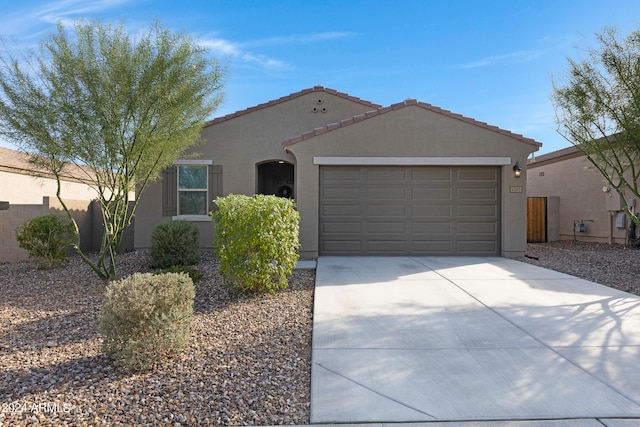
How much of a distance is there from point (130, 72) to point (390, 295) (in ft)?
18.9

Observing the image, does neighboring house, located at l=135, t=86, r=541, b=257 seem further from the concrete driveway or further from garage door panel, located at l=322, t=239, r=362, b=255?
the concrete driveway

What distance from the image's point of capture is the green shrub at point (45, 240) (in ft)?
29.7

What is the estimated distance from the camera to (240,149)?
36.9 feet

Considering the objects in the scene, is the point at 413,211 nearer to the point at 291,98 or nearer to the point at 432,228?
the point at 432,228

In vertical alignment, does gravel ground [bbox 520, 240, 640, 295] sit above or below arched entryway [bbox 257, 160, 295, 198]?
below

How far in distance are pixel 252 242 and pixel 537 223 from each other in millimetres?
13594

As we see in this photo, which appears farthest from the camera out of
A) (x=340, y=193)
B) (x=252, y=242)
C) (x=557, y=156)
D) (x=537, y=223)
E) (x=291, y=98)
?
(x=557, y=156)

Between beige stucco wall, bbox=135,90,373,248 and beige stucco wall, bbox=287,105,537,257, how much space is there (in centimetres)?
150

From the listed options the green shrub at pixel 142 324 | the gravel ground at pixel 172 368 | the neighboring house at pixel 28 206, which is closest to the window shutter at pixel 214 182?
the neighboring house at pixel 28 206

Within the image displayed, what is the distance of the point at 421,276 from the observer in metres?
7.69

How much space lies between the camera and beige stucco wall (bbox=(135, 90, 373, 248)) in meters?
11.1

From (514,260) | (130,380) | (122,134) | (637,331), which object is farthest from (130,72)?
(514,260)

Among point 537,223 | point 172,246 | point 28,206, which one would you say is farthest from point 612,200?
point 28,206

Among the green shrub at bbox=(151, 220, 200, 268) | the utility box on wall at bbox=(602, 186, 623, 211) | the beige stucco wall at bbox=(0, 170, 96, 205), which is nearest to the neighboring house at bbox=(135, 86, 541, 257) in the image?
the green shrub at bbox=(151, 220, 200, 268)
